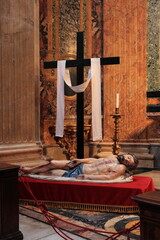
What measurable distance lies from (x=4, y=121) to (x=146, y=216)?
4893 mm

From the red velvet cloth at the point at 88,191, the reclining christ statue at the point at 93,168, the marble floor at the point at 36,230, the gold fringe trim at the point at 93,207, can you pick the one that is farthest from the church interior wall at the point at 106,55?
the marble floor at the point at 36,230

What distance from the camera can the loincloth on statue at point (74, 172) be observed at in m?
5.61

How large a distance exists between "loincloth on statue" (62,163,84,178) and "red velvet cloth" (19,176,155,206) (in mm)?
363

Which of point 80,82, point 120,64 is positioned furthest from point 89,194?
point 120,64

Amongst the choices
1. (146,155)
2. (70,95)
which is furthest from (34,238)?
(70,95)

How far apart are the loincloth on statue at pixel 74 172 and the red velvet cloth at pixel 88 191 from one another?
363mm

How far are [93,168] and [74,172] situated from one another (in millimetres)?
350

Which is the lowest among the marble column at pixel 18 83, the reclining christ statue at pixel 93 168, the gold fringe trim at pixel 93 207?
the gold fringe trim at pixel 93 207

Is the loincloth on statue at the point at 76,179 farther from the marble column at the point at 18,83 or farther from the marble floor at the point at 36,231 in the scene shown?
the marble column at the point at 18,83

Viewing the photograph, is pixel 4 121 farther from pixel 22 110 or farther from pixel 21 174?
pixel 21 174

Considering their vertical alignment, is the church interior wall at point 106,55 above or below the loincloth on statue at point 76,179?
above

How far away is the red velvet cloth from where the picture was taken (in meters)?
4.82

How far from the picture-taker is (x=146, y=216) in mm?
2400

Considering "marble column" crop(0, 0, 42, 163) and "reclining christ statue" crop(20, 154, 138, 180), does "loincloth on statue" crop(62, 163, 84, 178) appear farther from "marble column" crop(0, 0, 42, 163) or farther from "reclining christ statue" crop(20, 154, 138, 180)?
"marble column" crop(0, 0, 42, 163)
